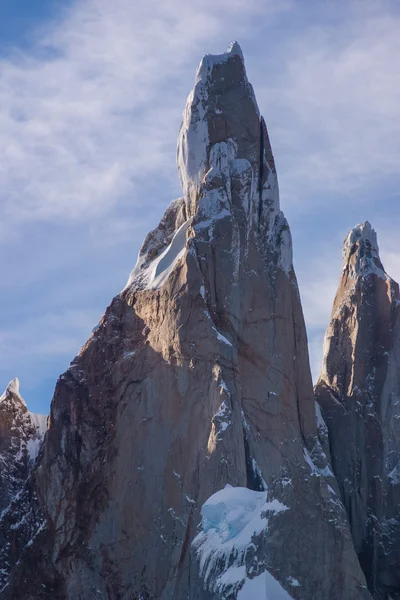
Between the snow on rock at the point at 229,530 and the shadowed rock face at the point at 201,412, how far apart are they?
131 mm

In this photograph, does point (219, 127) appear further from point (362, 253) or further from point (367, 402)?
point (367, 402)

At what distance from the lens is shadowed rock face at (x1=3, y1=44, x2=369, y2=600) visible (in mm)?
79312

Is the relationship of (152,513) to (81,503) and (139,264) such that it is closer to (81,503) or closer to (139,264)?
(81,503)

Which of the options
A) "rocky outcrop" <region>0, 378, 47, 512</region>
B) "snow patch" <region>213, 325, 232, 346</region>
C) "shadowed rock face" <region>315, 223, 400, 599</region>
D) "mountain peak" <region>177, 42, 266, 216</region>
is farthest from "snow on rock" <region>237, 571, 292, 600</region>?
"mountain peak" <region>177, 42, 266, 216</region>

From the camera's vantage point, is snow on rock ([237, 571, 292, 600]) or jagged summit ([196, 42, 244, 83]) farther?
jagged summit ([196, 42, 244, 83])

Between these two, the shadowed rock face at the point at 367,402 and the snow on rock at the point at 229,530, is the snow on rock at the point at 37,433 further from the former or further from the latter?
the snow on rock at the point at 229,530

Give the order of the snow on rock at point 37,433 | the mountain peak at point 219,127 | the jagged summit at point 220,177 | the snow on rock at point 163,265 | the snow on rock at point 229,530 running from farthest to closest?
the snow on rock at point 37,433 → the mountain peak at point 219,127 → the jagged summit at point 220,177 → the snow on rock at point 163,265 → the snow on rock at point 229,530

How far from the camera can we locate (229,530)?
256 feet

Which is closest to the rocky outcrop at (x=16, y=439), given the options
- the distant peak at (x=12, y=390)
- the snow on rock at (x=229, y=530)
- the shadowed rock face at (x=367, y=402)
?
the distant peak at (x=12, y=390)

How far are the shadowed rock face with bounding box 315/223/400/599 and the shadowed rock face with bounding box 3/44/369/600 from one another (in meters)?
2.89

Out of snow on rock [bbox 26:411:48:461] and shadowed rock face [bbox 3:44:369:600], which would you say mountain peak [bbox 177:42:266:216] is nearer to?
shadowed rock face [bbox 3:44:369:600]

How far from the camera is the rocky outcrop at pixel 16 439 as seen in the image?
91438mm

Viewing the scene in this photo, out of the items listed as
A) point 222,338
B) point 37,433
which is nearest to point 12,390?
point 37,433

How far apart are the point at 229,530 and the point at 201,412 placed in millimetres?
5948
